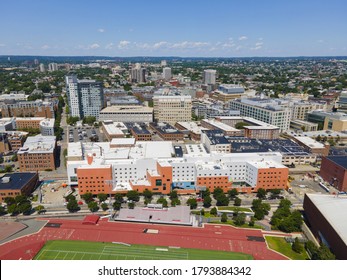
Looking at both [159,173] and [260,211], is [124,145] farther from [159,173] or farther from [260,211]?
[260,211]

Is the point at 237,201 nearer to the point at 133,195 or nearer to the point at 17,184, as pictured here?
the point at 133,195

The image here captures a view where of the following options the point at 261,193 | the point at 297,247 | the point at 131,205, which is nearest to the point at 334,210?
the point at 297,247

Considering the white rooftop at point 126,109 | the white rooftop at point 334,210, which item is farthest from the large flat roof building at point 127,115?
the white rooftop at point 334,210

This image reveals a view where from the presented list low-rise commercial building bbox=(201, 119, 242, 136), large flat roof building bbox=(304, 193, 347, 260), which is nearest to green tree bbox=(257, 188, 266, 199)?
large flat roof building bbox=(304, 193, 347, 260)

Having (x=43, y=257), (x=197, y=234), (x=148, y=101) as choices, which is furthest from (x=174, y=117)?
(x=43, y=257)

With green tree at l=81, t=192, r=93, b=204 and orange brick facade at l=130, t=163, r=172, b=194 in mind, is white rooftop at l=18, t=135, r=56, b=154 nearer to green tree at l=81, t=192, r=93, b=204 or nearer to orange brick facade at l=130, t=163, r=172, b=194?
green tree at l=81, t=192, r=93, b=204
